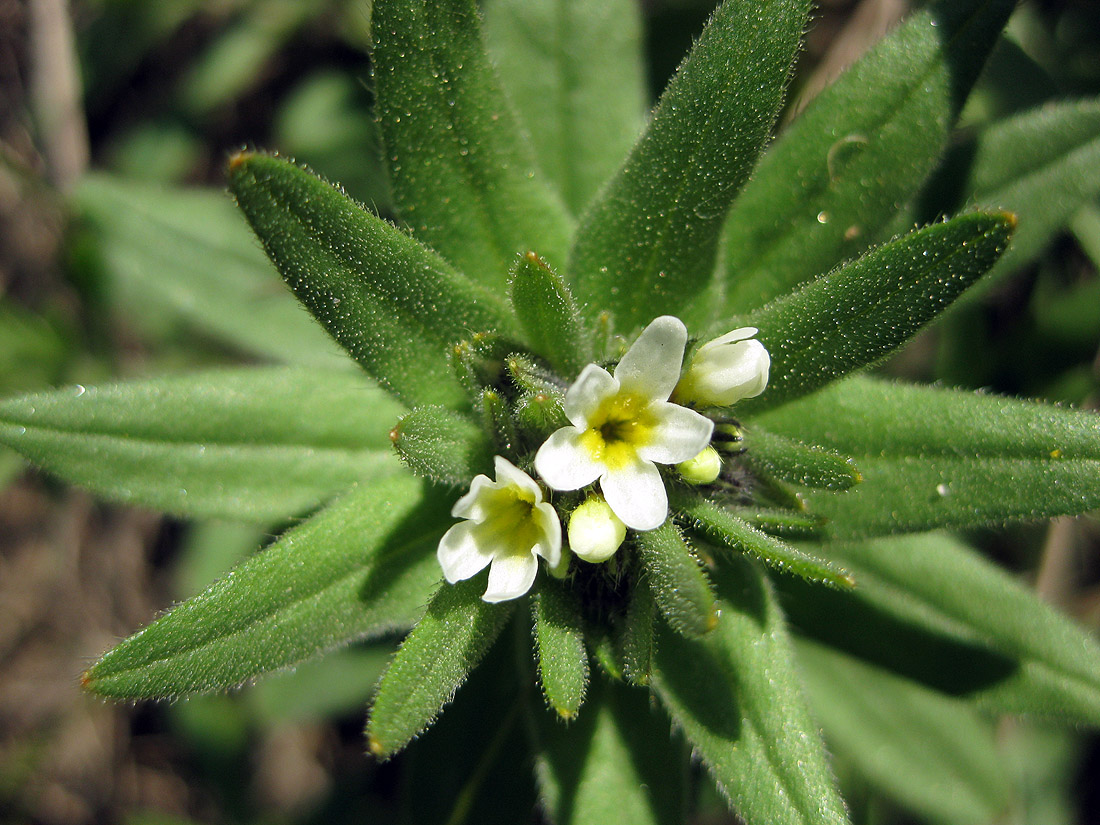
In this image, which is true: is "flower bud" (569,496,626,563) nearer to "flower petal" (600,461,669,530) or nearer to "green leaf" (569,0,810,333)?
"flower petal" (600,461,669,530)

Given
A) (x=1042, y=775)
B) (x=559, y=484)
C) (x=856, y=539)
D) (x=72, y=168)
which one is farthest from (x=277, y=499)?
(x=1042, y=775)

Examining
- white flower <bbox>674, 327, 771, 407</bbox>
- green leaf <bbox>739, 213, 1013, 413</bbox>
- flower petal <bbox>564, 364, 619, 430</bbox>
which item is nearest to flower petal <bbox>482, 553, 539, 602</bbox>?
flower petal <bbox>564, 364, 619, 430</bbox>

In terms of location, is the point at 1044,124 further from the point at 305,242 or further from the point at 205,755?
the point at 205,755

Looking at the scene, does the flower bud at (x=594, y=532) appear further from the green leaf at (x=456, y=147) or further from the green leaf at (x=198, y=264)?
the green leaf at (x=198, y=264)

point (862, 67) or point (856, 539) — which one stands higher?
point (862, 67)

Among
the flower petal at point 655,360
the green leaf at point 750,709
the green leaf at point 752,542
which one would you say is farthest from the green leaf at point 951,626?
the flower petal at point 655,360

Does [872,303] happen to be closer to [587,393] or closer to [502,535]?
[587,393]
